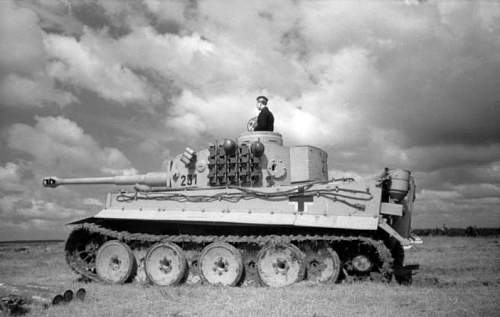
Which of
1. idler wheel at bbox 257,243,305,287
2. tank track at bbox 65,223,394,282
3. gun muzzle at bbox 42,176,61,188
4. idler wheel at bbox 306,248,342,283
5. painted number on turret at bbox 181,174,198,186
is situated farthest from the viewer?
gun muzzle at bbox 42,176,61,188

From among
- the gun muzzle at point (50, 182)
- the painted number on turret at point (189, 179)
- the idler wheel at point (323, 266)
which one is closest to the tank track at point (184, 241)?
the idler wheel at point (323, 266)

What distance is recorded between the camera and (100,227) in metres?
13.9

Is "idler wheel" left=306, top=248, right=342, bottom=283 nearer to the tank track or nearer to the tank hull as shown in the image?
the tank hull

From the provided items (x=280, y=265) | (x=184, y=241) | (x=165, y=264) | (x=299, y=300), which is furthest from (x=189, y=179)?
(x=299, y=300)

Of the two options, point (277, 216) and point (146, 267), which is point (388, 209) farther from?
point (146, 267)

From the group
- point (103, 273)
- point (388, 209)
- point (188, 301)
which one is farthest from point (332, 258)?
point (103, 273)

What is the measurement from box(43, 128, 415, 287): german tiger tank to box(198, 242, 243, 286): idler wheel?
0.03m

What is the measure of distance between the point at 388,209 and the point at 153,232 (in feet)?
23.9

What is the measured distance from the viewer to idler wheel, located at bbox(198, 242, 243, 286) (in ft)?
39.9

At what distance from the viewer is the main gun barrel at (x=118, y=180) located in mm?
15349

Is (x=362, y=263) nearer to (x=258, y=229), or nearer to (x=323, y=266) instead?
(x=323, y=266)

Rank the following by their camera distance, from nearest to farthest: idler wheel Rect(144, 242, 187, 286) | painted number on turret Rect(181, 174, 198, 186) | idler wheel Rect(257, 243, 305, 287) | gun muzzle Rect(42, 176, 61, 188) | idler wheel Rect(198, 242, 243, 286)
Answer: idler wheel Rect(257, 243, 305, 287) < idler wheel Rect(198, 242, 243, 286) < idler wheel Rect(144, 242, 187, 286) < painted number on turret Rect(181, 174, 198, 186) < gun muzzle Rect(42, 176, 61, 188)

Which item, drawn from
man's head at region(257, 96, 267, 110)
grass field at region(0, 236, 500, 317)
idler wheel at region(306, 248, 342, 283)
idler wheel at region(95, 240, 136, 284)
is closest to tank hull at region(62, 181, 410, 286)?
idler wheel at region(306, 248, 342, 283)

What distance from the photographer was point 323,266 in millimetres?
11633
